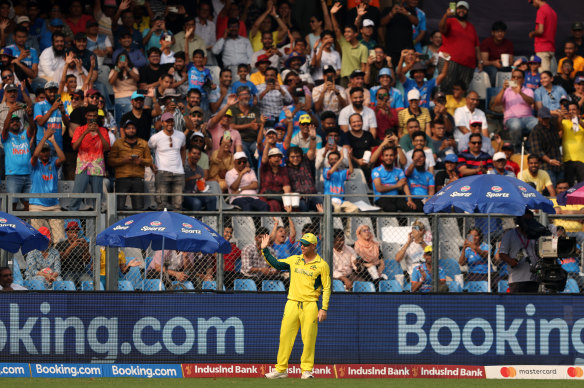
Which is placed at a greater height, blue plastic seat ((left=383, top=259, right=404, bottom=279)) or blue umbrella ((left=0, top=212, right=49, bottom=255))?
blue umbrella ((left=0, top=212, right=49, bottom=255))

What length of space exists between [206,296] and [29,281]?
2976 mm

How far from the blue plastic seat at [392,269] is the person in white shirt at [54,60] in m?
7.79

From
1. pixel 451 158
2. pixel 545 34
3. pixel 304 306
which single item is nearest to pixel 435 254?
pixel 304 306

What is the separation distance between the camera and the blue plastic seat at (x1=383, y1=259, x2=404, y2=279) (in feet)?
53.3

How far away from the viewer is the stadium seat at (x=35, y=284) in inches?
608

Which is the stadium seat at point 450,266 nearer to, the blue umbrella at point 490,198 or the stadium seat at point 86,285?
the blue umbrella at point 490,198

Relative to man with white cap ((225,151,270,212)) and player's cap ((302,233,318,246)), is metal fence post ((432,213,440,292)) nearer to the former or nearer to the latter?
player's cap ((302,233,318,246))

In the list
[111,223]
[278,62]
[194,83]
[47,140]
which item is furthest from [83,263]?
[278,62]

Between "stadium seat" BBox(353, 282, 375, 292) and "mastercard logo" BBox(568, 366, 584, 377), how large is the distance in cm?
327

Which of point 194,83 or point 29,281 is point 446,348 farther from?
point 194,83

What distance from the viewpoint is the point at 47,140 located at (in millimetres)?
17812

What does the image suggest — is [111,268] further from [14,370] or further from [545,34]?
[545,34]

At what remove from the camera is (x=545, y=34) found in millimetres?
23422

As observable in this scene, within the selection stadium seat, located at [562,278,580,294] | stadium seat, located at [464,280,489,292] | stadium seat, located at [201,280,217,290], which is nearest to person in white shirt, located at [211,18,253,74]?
stadium seat, located at [201,280,217,290]
